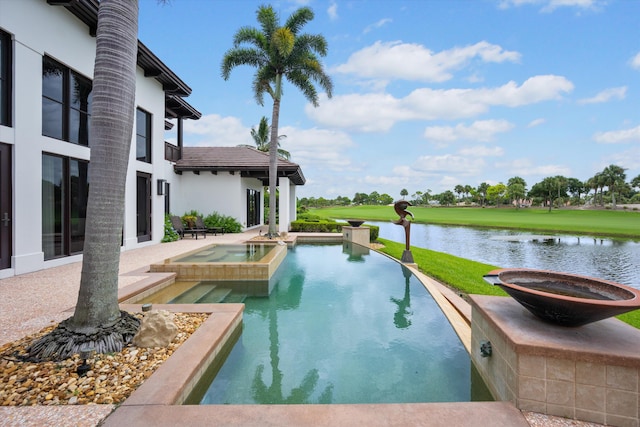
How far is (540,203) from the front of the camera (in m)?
81.5

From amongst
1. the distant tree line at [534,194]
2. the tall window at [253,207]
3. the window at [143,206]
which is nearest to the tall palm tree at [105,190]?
the window at [143,206]

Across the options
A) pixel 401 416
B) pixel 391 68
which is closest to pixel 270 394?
pixel 401 416

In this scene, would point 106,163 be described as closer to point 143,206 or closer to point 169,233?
point 143,206

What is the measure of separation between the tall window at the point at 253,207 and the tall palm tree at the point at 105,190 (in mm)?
16293

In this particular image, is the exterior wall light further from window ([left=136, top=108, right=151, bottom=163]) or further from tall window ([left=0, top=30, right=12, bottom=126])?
tall window ([left=0, top=30, right=12, bottom=126])

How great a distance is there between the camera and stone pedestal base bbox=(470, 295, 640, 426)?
214 centimetres

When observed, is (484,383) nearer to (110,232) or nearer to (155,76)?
(110,232)

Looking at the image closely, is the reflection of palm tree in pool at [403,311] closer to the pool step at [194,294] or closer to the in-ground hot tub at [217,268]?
the in-ground hot tub at [217,268]

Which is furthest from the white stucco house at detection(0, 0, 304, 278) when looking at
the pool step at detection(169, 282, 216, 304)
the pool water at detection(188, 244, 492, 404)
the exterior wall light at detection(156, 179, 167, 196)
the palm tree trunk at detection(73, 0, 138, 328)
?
the pool water at detection(188, 244, 492, 404)

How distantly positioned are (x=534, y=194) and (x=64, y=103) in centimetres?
9174

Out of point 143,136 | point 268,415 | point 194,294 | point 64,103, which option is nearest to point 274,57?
point 143,136

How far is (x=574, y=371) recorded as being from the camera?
221 cm

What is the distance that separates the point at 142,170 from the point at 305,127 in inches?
711

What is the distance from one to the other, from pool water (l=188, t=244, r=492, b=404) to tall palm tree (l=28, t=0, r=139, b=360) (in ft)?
4.72
